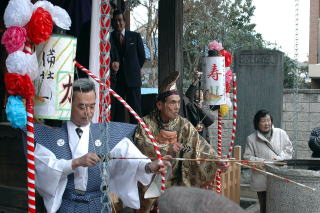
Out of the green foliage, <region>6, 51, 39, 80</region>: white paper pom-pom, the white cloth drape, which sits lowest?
the white cloth drape

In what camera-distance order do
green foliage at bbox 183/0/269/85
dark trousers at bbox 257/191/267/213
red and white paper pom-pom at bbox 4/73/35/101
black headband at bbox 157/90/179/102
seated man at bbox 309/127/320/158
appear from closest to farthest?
red and white paper pom-pom at bbox 4/73/35/101 < black headband at bbox 157/90/179/102 < seated man at bbox 309/127/320/158 < dark trousers at bbox 257/191/267/213 < green foliage at bbox 183/0/269/85

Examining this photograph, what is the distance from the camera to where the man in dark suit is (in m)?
6.59

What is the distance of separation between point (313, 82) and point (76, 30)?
15294 millimetres

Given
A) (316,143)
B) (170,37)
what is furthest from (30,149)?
(316,143)

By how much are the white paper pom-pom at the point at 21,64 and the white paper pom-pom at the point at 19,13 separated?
8.5 inches

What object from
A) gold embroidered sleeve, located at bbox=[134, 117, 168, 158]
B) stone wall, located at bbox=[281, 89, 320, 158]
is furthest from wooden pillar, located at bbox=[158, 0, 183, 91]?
stone wall, located at bbox=[281, 89, 320, 158]

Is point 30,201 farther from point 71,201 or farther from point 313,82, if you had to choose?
point 313,82

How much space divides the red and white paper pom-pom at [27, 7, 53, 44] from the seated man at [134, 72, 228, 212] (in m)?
1.90

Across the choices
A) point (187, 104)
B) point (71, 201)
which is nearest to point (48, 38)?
point (71, 201)

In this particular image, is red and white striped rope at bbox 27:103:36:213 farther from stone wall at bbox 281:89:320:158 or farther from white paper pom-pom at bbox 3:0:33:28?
stone wall at bbox 281:89:320:158

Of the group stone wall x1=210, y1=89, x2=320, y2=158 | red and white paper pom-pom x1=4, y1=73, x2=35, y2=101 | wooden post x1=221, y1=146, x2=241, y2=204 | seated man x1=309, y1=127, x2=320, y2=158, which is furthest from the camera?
stone wall x1=210, y1=89, x2=320, y2=158

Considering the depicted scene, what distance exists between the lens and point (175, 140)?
5.13m

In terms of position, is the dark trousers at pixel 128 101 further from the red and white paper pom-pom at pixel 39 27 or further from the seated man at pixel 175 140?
the red and white paper pom-pom at pixel 39 27

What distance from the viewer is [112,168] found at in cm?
388
